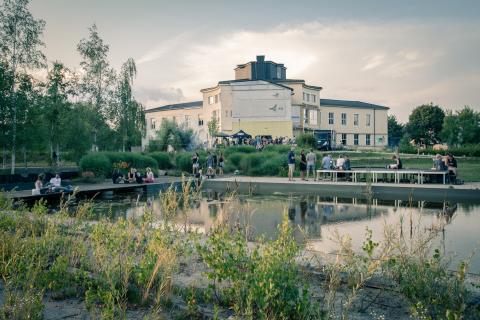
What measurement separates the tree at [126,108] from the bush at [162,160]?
732 cm

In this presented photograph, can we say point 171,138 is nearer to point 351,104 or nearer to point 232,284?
point 351,104

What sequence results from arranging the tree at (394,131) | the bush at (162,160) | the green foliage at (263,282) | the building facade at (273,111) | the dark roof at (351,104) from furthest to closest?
the tree at (394,131) < the dark roof at (351,104) < the building facade at (273,111) < the bush at (162,160) < the green foliage at (263,282)

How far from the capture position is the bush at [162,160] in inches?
1339

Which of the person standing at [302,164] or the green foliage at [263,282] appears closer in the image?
the green foliage at [263,282]

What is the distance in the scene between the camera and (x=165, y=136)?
47594 mm

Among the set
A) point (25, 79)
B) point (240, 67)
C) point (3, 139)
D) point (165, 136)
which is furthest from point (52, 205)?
point (240, 67)

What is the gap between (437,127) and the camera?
77312 millimetres

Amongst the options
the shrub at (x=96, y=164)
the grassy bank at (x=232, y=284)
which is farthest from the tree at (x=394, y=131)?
the grassy bank at (x=232, y=284)

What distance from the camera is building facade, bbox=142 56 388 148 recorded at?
51.5m

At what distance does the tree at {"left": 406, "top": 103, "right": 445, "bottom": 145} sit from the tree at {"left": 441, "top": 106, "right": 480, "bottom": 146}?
9055 mm

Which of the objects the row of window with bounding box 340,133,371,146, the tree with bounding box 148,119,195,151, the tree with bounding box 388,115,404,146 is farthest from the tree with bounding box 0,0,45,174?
the tree with bounding box 388,115,404,146

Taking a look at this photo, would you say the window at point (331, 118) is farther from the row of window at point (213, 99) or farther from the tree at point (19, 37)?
the tree at point (19, 37)

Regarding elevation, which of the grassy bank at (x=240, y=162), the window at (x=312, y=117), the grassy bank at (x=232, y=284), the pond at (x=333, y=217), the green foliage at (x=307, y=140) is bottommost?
the pond at (x=333, y=217)

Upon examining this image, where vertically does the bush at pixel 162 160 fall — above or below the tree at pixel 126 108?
below
